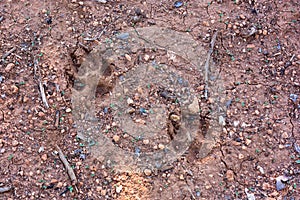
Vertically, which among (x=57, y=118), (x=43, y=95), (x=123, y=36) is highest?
(x=123, y=36)

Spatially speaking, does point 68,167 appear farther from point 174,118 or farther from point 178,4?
point 178,4

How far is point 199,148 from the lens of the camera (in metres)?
2.99

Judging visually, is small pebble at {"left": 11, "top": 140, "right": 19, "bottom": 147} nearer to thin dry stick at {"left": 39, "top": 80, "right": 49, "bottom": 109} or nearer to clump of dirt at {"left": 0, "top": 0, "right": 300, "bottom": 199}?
clump of dirt at {"left": 0, "top": 0, "right": 300, "bottom": 199}

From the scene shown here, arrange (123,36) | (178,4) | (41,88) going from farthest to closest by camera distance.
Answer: (178,4), (123,36), (41,88)

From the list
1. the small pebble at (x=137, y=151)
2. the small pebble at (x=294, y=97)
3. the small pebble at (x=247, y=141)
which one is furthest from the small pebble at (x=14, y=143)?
the small pebble at (x=294, y=97)

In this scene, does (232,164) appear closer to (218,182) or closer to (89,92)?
(218,182)

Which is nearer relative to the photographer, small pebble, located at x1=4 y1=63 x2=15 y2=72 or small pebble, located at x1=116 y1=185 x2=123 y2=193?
small pebble, located at x1=116 y1=185 x2=123 y2=193

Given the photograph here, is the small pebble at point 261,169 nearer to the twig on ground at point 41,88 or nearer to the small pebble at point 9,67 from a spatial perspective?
the twig on ground at point 41,88

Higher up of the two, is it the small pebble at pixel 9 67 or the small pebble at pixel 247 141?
the small pebble at pixel 9 67

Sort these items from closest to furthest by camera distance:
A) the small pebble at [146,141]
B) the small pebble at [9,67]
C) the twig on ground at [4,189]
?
1. the twig on ground at [4,189]
2. the small pebble at [146,141]
3. the small pebble at [9,67]

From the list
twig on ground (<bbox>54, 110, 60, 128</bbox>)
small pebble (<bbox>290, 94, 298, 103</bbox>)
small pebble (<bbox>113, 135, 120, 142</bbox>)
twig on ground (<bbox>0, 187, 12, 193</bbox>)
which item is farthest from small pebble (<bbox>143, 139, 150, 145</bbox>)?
small pebble (<bbox>290, 94, 298, 103</bbox>)

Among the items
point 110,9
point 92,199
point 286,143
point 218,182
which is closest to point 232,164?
point 218,182

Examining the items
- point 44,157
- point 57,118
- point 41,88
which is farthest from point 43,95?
point 44,157

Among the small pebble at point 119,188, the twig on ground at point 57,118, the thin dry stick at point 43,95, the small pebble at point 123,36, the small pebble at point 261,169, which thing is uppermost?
the small pebble at point 123,36
